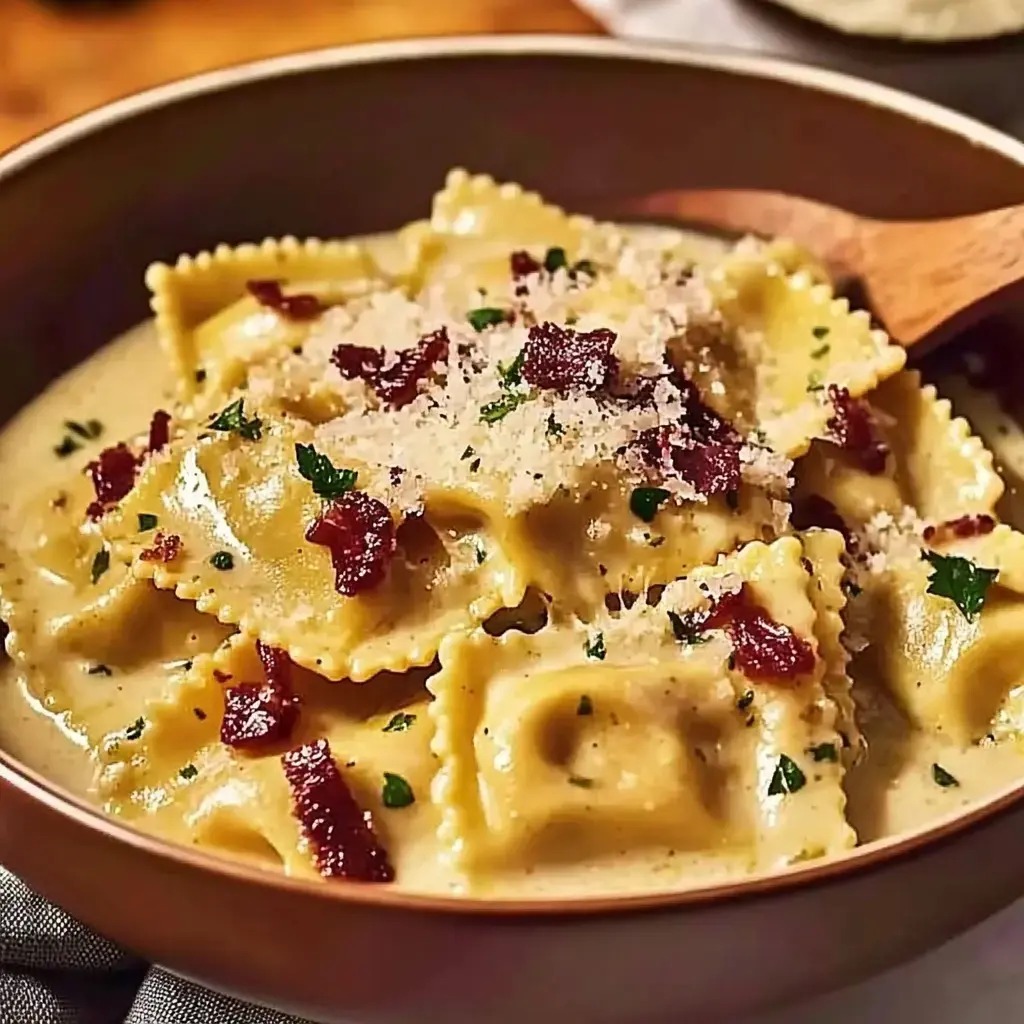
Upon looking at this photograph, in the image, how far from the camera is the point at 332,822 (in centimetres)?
244

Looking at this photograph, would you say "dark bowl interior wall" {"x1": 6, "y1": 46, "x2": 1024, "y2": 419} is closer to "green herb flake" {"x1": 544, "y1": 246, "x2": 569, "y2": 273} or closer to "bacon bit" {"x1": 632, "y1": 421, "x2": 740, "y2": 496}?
"green herb flake" {"x1": 544, "y1": 246, "x2": 569, "y2": 273}

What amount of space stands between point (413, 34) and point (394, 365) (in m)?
1.94

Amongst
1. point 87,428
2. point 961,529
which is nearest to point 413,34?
point 87,428

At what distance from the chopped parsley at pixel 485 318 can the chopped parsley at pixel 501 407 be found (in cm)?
27

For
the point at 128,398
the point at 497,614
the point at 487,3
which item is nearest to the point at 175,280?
the point at 128,398

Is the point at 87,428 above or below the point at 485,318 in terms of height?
below

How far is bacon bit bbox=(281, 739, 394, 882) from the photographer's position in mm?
2393

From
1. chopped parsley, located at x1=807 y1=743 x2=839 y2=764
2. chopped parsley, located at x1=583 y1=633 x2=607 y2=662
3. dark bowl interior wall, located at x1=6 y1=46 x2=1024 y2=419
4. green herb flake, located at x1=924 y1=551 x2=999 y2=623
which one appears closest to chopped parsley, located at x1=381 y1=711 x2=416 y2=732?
chopped parsley, located at x1=583 y1=633 x2=607 y2=662

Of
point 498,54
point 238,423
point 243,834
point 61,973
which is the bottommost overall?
point 61,973

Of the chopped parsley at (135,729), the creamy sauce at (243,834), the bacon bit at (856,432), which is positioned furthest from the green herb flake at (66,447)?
the bacon bit at (856,432)

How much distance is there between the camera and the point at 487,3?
5160 mm

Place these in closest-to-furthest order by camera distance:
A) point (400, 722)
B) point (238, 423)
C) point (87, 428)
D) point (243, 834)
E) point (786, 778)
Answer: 1. point (786, 778)
2. point (243, 834)
3. point (400, 722)
4. point (238, 423)
5. point (87, 428)

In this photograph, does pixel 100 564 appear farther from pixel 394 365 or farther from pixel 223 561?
pixel 394 365

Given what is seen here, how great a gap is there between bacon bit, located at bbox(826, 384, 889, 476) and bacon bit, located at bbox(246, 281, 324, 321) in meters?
1.00
